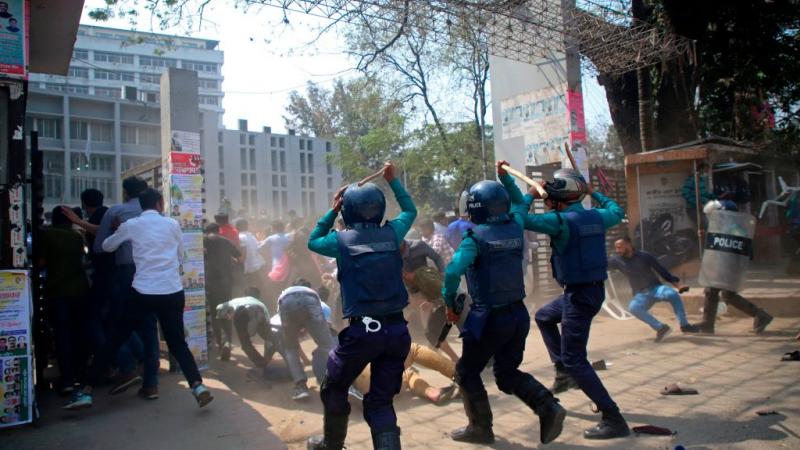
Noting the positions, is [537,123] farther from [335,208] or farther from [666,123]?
[335,208]

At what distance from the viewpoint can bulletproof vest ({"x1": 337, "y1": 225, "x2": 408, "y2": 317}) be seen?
3.51 metres

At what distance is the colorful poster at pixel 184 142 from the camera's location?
6.53m

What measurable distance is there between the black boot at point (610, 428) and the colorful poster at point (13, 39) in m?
5.04

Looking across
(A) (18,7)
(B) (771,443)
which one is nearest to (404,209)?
(B) (771,443)

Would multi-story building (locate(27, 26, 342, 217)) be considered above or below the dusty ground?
above

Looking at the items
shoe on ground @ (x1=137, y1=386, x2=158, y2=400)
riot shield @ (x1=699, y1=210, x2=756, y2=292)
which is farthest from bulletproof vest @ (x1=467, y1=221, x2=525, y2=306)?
riot shield @ (x1=699, y1=210, x2=756, y2=292)

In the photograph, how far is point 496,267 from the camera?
4039 mm

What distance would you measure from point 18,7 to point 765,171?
1570 cm

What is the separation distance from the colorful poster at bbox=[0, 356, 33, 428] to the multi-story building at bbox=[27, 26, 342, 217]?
25.1 m

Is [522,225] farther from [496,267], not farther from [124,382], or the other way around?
[124,382]

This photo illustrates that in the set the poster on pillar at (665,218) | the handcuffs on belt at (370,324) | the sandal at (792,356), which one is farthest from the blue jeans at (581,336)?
the poster on pillar at (665,218)

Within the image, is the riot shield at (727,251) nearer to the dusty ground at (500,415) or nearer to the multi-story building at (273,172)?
the dusty ground at (500,415)

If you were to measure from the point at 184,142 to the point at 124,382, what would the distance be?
2.67 metres

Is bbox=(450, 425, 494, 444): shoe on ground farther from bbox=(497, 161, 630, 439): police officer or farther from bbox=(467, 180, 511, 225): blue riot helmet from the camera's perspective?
bbox=(467, 180, 511, 225): blue riot helmet
